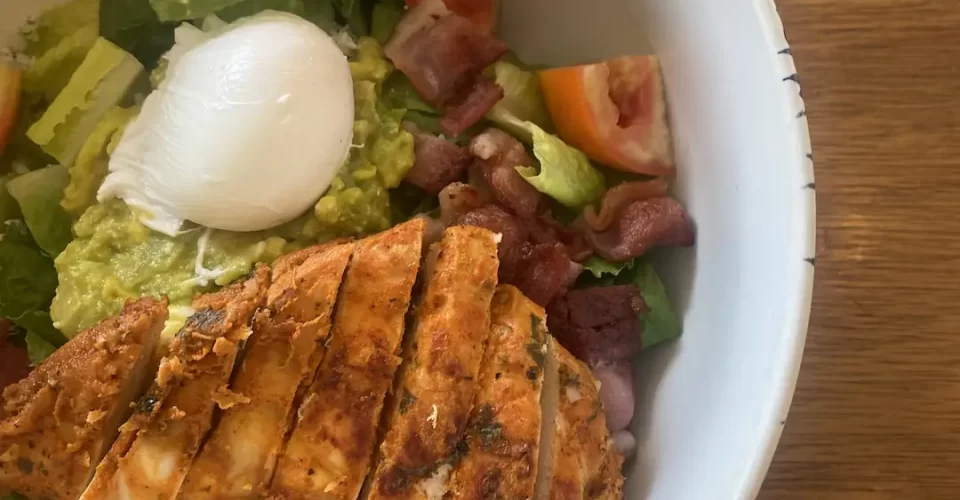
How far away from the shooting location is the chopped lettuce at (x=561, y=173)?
2137 mm

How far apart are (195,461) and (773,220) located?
4.16 feet

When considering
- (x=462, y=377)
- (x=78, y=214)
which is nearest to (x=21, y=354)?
(x=78, y=214)

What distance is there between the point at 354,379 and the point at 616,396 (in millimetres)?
724

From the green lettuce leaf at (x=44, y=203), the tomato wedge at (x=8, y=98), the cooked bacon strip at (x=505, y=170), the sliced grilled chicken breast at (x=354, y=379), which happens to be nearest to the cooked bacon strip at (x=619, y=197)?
the cooked bacon strip at (x=505, y=170)

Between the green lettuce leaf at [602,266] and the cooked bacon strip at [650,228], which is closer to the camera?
the cooked bacon strip at [650,228]

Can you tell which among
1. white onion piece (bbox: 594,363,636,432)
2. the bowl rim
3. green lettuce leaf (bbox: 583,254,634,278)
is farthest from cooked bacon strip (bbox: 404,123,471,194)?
the bowl rim

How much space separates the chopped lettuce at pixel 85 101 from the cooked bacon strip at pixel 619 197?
1.30 m

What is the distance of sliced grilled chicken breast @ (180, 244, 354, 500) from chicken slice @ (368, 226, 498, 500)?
0.20 metres

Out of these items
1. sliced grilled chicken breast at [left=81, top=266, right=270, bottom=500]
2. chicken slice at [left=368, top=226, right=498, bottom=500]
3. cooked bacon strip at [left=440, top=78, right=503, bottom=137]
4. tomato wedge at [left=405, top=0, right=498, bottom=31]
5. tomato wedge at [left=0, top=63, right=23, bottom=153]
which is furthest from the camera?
tomato wedge at [left=405, top=0, right=498, bottom=31]

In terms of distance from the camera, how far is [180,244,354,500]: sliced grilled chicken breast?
160 cm

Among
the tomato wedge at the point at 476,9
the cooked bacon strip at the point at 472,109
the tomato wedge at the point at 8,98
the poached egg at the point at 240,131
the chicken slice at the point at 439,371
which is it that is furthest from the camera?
the tomato wedge at the point at 476,9

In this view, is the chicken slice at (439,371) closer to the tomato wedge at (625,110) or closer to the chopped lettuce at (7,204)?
the tomato wedge at (625,110)

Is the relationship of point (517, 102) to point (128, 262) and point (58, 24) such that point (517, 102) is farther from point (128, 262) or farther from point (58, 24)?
point (58, 24)

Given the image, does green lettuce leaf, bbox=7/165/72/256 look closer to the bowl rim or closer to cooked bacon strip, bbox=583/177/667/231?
cooked bacon strip, bbox=583/177/667/231
